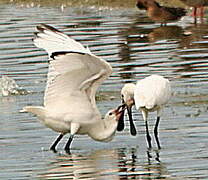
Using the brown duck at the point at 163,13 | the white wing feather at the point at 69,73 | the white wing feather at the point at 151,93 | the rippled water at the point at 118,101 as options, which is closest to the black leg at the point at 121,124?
the rippled water at the point at 118,101

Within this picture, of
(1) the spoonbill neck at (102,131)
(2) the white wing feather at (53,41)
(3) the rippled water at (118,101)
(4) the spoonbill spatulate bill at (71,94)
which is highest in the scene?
(2) the white wing feather at (53,41)

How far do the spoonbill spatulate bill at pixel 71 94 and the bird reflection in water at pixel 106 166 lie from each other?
385 mm

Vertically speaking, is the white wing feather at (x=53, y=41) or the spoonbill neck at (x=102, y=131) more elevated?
the white wing feather at (x=53, y=41)

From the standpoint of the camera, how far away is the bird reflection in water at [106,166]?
8.55 meters

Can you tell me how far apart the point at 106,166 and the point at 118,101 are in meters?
3.72

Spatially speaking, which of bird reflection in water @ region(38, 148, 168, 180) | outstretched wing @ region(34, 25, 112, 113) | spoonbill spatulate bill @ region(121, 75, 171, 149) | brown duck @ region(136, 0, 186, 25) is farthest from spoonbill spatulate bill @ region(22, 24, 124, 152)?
brown duck @ region(136, 0, 186, 25)

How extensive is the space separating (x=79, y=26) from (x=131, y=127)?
43.2 ft

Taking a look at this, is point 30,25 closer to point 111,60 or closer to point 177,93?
point 111,60

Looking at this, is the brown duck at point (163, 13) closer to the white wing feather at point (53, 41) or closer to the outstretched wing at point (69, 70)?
the outstretched wing at point (69, 70)

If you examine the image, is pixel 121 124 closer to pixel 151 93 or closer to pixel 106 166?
pixel 151 93

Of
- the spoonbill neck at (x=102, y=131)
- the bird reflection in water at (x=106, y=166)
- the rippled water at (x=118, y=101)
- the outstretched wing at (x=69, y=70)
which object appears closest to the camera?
the bird reflection in water at (x=106, y=166)

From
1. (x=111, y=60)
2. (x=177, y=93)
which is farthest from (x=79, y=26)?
(x=177, y=93)

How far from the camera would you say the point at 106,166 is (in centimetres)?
905

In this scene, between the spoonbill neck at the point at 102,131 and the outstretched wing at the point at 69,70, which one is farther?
the spoonbill neck at the point at 102,131
